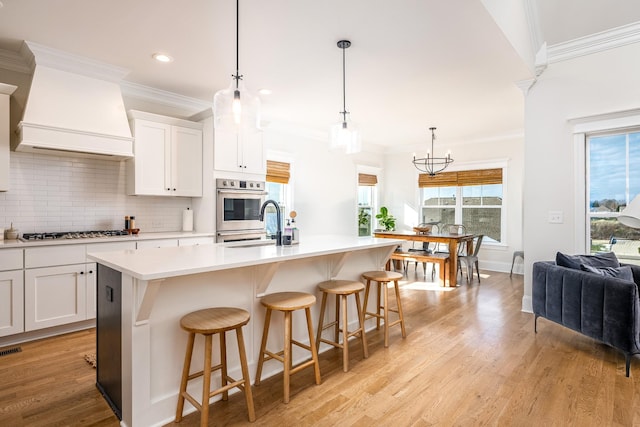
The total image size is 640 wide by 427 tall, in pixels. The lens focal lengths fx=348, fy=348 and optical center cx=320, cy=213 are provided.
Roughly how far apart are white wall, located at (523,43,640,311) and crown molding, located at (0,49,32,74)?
5.28 m

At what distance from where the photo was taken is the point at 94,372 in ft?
8.34

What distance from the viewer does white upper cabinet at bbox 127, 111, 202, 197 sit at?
12.6ft

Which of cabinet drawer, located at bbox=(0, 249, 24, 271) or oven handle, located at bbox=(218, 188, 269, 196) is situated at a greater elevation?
oven handle, located at bbox=(218, 188, 269, 196)

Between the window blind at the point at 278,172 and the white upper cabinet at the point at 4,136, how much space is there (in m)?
3.19

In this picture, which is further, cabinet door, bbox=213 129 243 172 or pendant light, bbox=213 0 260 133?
cabinet door, bbox=213 129 243 172

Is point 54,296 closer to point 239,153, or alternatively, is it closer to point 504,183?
point 239,153

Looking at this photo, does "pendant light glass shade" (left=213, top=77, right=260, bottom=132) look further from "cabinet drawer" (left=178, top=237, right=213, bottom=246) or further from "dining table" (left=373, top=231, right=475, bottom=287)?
"dining table" (left=373, top=231, right=475, bottom=287)

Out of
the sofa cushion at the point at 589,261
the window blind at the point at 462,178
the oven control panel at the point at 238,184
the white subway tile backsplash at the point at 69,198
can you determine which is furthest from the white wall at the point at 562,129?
the white subway tile backsplash at the point at 69,198

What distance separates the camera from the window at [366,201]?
7.59m

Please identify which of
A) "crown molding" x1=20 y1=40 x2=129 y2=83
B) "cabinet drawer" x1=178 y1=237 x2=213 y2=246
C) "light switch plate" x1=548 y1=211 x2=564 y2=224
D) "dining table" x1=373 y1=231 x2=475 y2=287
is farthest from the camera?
"dining table" x1=373 y1=231 x2=475 y2=287

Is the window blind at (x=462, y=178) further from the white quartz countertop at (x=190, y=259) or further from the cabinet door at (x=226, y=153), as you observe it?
the white quartz countertop at (x=190, y=259)

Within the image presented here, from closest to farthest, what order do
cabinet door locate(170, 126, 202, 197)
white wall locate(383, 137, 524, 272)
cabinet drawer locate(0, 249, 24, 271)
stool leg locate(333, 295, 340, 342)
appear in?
cabinet drawer locate(0, 249, 24, 271) < stool leg locate(333, 295, 340, 342) < cabinet door locate(170, 126, 202, 197) < white wall locate(383, 137, 524, 272)

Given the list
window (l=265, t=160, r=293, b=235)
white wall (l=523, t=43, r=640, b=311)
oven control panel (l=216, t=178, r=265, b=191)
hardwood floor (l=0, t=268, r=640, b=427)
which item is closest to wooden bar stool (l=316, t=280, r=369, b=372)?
hardwood floor (l=0, t=268, r=640, b=427)

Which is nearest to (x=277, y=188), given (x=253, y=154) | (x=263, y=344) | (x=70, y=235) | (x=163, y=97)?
(x=253, y=154)
